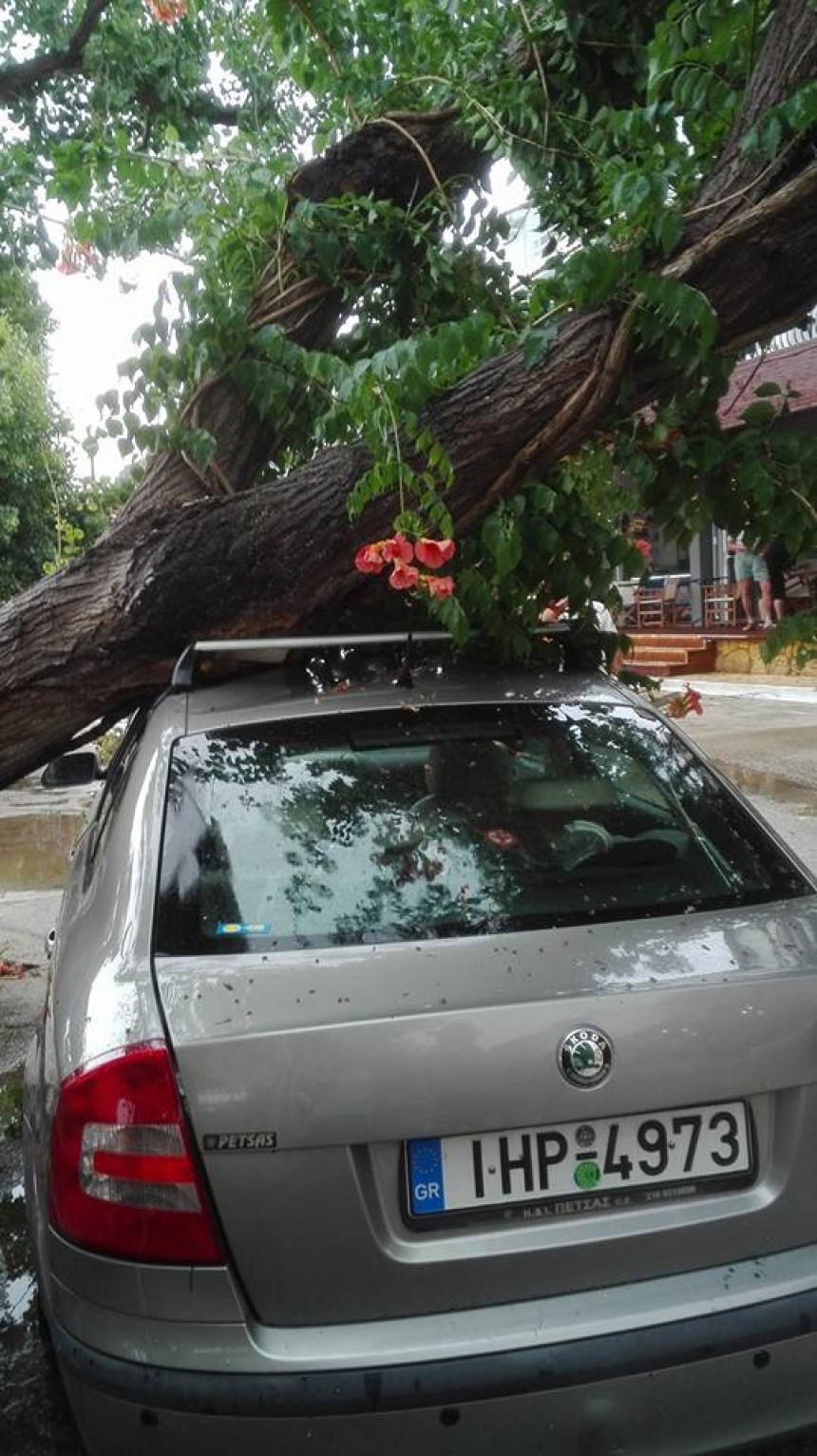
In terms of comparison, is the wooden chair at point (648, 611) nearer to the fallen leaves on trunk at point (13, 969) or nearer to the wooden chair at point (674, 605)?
the wooden chair at point (674, 605)

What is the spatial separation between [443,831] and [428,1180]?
765 mm

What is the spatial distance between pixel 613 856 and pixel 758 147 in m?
1.87

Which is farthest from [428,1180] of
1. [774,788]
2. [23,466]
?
[23,466]

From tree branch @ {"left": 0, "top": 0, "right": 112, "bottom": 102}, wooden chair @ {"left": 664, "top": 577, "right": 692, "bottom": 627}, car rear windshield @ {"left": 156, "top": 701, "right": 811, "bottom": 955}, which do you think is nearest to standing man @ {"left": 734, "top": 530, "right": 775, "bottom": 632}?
wooden chair @ {"left": 664, "top": 577, "right": 692, "bottom": 627}

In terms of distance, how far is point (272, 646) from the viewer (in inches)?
114

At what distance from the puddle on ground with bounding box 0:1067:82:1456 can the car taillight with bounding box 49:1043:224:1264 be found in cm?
82

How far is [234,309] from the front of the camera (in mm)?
3928

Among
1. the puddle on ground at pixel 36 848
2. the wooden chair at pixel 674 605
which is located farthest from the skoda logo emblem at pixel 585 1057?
the wooden chair at pixel 674 605

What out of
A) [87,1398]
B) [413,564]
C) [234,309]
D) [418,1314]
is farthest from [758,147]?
[87,1398]

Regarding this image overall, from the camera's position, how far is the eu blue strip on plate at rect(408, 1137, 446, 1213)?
75.7 inches

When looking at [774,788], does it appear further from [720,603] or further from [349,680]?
[720,603]

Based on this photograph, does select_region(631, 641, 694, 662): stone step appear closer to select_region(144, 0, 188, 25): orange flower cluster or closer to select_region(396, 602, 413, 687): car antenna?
select_region(144, 0, 188, 25): orange flower cluster

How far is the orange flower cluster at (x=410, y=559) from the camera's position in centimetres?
292

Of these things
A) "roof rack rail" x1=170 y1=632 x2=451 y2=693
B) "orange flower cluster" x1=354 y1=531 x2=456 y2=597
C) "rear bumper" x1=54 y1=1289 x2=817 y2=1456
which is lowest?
"rear bumper" x1=54 y1=1289 x2=817 y2=1456
